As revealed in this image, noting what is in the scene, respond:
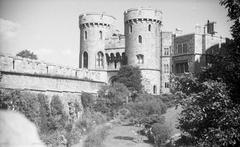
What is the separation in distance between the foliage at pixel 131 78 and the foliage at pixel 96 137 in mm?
10542

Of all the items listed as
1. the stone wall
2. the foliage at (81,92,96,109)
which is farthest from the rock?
the foliage at (81,92,96,109)

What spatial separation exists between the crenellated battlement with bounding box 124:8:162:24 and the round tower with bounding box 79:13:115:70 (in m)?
3.59

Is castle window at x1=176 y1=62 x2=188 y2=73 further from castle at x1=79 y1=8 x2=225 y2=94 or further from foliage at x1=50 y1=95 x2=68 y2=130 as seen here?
foliage at x1=50 y1=95 x2=68 y2=130

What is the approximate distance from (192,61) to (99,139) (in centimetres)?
1871

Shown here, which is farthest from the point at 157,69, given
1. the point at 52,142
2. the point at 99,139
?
the point at 52,142

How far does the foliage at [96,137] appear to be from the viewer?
82.8 feet

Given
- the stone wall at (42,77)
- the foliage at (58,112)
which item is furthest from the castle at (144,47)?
the foliage at (58,112)

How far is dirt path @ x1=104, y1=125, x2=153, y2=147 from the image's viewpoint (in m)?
26.0

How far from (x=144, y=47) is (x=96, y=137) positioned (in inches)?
733

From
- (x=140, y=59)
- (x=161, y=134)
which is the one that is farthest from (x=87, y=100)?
(x=161, y=134)

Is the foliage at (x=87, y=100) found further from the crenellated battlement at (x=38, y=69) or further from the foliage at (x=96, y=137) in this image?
the foliage at (x=96, y=137)

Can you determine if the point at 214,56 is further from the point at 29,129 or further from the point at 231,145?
the point at 29,129

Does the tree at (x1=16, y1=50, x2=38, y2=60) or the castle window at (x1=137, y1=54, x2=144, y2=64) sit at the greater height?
the tree at (x1=16, y1=50, x2=38, y2=60)

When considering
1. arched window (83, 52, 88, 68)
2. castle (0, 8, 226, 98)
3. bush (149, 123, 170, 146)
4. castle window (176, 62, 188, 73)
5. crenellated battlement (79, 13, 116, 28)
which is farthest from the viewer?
arched window (83, 52, 88, 68)
